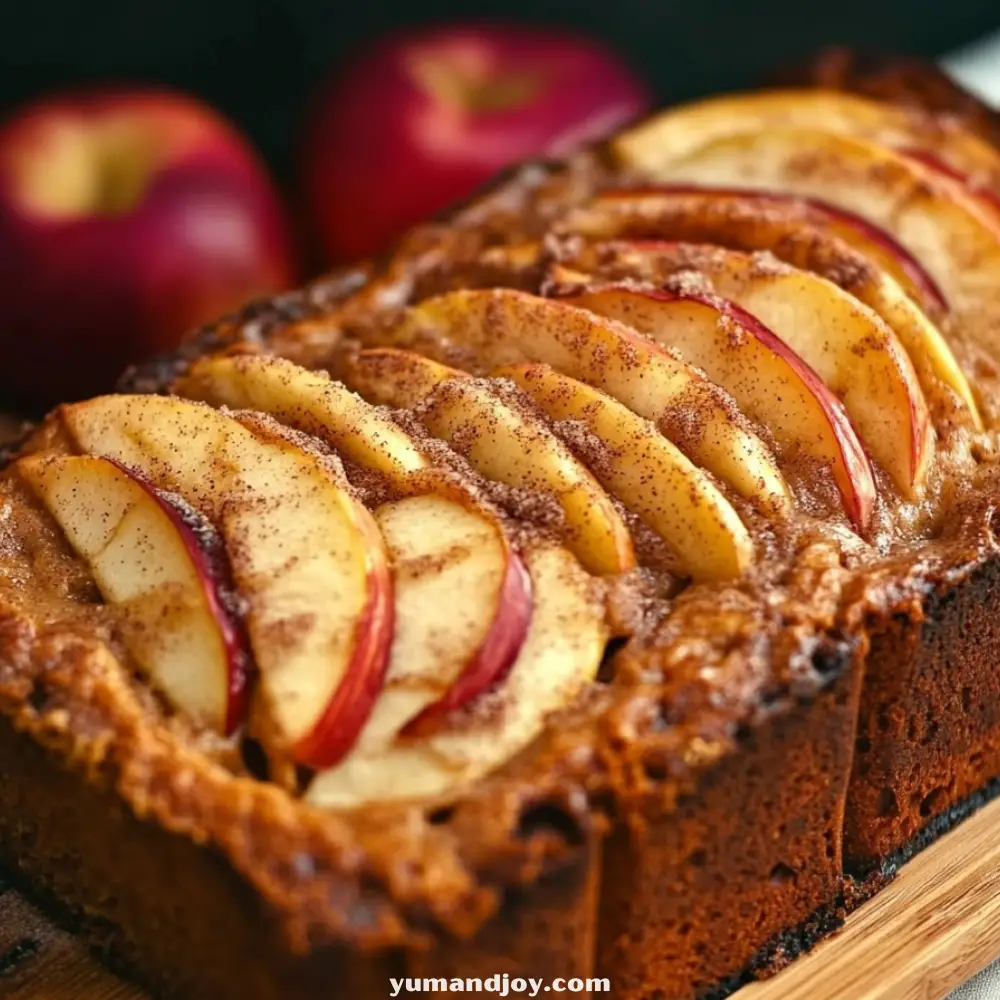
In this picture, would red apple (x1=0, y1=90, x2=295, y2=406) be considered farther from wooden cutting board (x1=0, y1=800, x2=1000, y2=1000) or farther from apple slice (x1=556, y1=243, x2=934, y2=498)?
wooden cutting board (x1=0, y1=800, x2=1000, y2=1000)

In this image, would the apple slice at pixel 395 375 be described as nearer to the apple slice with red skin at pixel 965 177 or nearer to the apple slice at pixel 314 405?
the apple slice at pixel 314 405

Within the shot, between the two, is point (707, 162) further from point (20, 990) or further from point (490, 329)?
point (20, 990)

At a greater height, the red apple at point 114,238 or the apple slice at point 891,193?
the apple slice at point 891,193

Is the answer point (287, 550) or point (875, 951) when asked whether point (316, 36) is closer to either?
point (287, 550)

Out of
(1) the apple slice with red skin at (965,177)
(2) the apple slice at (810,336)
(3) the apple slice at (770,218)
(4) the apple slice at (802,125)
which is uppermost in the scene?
(4) the apple slice at (802,125)

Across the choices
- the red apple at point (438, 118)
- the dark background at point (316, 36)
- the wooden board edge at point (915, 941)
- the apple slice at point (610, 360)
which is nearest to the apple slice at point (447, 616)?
the apple slice at point (610, 360)

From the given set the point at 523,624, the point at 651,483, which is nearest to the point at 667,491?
the point at 651,483

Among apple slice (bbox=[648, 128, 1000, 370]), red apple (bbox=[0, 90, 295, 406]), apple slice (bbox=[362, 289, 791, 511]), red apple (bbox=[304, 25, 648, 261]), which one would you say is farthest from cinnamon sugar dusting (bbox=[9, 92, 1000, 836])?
red apple (bbox=[304, 25, 648, 261])

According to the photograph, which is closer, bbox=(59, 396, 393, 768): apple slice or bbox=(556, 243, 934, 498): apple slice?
bbox=(59, 396, 393, 768): apple slice
